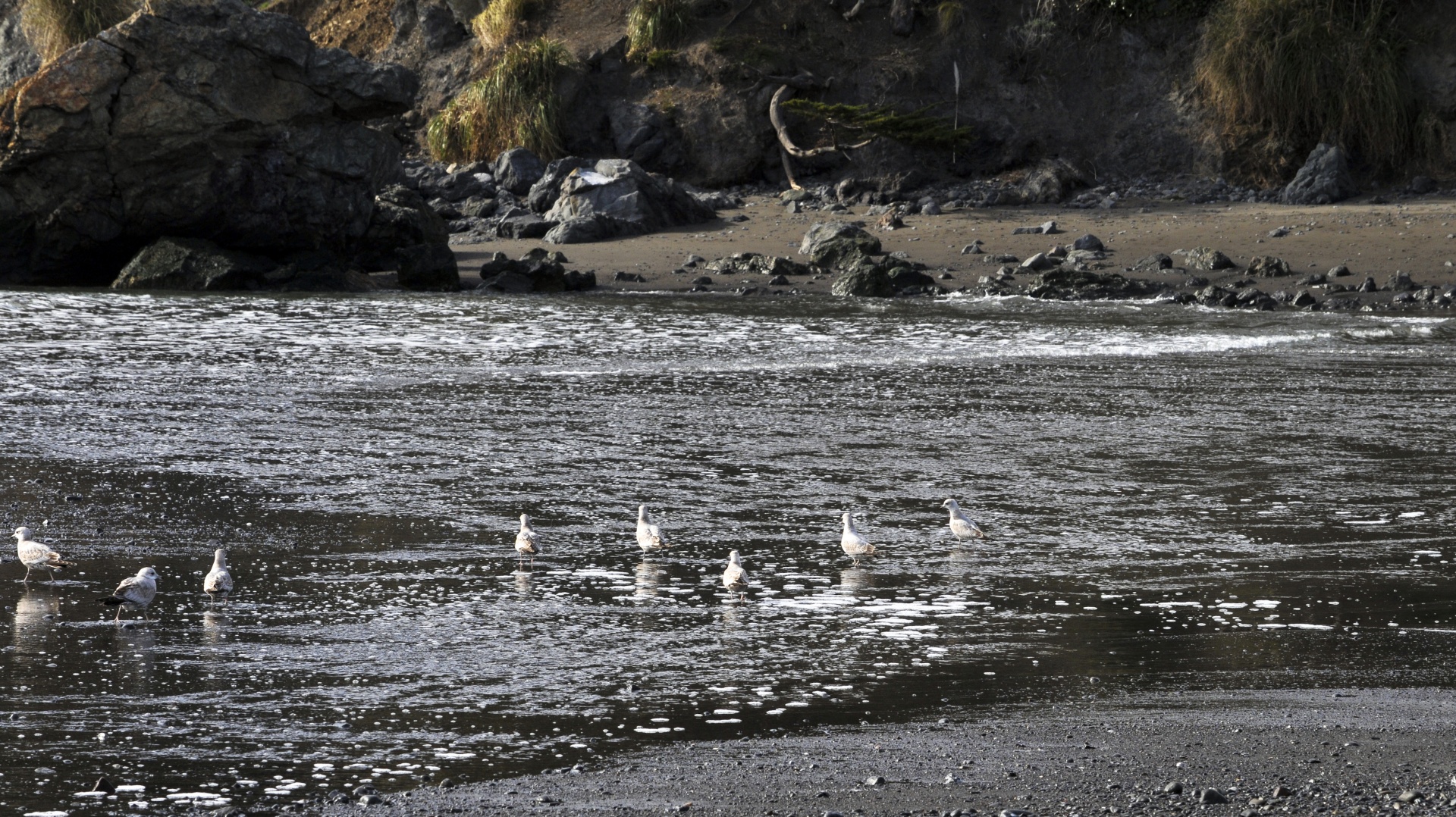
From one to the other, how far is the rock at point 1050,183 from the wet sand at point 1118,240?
0.47m

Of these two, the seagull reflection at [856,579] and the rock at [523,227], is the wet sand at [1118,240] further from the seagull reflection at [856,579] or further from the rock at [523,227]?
the seagull reflection at [856,579]

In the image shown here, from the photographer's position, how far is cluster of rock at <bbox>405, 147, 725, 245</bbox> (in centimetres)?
2583

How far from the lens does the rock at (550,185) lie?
90.7ft

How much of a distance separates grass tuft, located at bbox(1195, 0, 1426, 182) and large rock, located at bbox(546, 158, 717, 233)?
9.26 metres

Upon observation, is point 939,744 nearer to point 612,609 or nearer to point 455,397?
point 612,609

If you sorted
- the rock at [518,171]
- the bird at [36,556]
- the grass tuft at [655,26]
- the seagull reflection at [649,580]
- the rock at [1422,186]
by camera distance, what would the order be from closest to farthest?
the bird at [36,556] < the seagull reflection at [649,580] < the rock at [1422,186] < the rock at [518,171] < the grass tuft at [655,26]

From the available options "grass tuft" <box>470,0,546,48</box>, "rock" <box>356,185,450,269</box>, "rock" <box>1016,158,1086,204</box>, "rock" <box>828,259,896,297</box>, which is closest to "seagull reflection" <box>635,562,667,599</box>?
"rock" <box>828,259,896,297</box>

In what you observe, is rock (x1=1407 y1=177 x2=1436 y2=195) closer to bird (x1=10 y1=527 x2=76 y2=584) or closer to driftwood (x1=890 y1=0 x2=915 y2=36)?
driftwood (x1=890 y1=0 x2=915 y2=36)

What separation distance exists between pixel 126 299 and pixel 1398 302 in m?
15.9

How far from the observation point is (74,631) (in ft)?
19.1

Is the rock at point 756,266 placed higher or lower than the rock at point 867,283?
higher

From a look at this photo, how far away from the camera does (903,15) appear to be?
3150cm

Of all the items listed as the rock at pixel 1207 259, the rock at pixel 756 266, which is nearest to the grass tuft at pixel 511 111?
the rock at pixel 756 266

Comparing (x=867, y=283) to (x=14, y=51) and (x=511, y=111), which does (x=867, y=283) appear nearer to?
(x=511, y=111)
